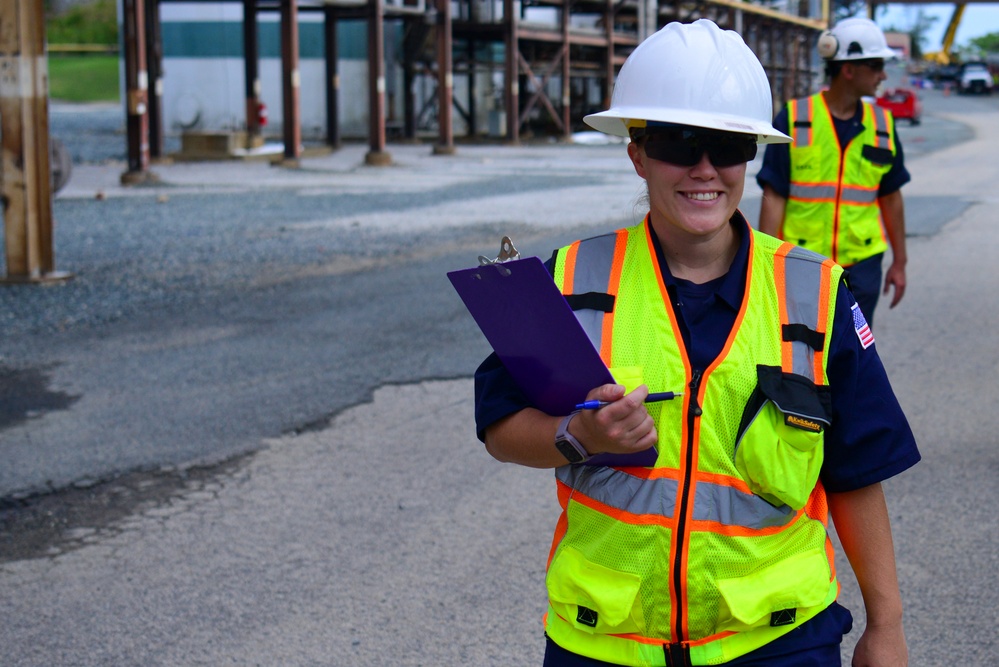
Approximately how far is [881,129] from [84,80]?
66753mm

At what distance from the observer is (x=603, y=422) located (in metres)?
2.04

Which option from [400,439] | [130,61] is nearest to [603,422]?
[400,439]

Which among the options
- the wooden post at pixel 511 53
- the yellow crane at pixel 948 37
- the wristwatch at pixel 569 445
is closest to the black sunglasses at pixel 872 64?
the wristwatch at pixel 569 445

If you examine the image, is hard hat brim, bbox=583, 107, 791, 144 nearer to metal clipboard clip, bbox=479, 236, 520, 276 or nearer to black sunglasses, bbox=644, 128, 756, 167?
black sunglasses, bbox=644, 128, 756, 167

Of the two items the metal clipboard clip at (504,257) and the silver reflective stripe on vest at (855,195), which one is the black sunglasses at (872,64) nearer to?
the silver reflective stripe on vest at (855,195)

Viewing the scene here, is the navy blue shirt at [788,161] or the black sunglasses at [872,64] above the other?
the black sunglasses at [872,64]

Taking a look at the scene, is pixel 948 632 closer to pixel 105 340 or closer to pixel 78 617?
pixel 78 617

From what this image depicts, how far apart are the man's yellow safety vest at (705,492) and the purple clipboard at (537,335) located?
0.29 feet

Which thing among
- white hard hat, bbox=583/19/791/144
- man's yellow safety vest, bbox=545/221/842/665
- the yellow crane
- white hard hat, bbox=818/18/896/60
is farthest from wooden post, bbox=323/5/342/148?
the yellow crane

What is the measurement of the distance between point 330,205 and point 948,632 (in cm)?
1530

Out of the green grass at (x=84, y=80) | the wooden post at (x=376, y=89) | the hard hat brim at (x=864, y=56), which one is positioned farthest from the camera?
the green grass at (x=84, y=80)

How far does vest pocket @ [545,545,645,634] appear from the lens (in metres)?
Answer: 2.19

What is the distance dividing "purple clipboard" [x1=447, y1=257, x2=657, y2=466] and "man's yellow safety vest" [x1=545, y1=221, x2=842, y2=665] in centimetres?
9

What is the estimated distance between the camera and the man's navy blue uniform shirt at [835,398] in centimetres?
227
